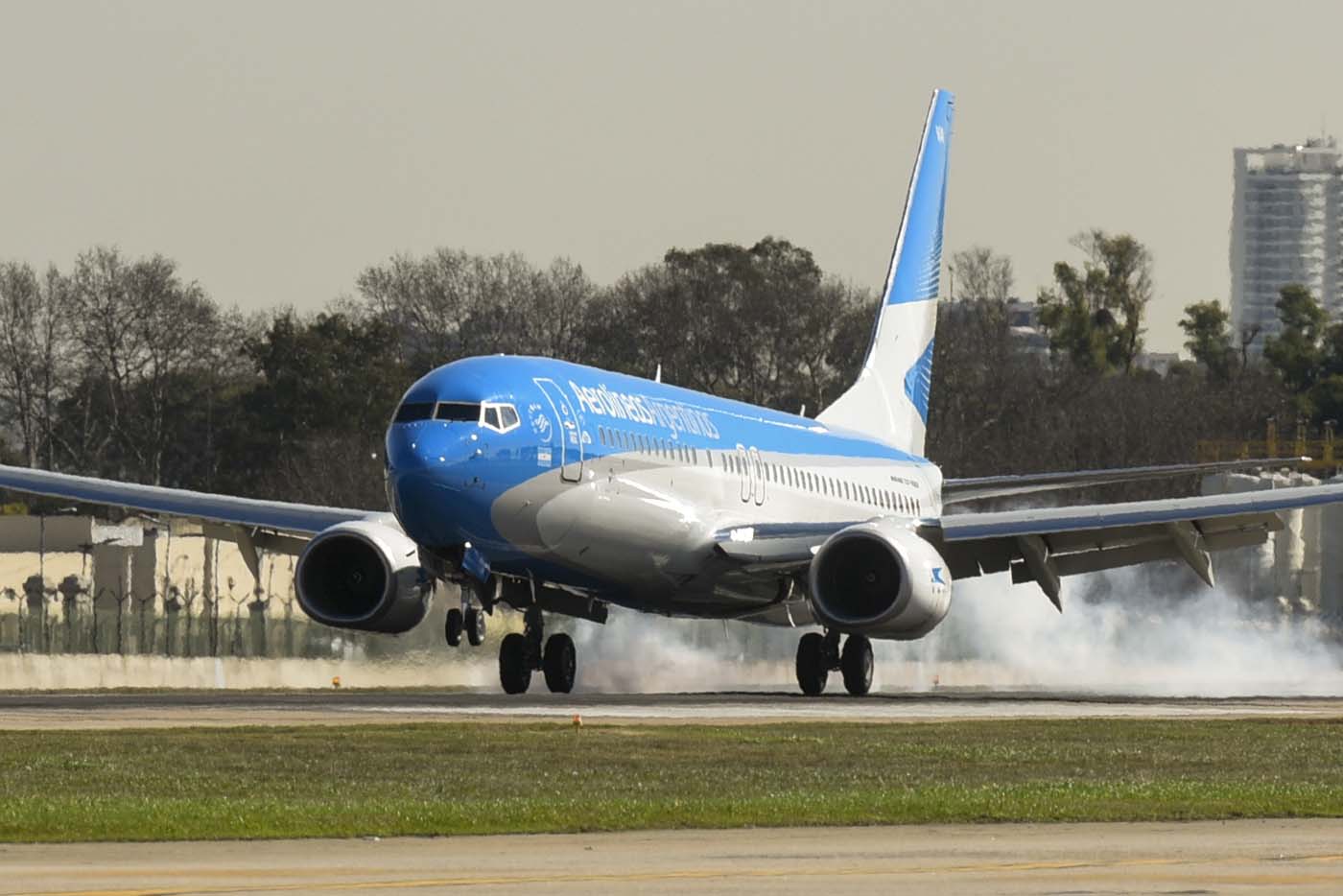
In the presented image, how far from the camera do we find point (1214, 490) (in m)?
73.0

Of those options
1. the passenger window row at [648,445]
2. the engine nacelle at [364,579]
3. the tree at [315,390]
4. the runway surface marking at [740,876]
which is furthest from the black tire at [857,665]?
the tree at [315,390]

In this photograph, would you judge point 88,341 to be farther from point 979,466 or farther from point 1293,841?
point 1293,841

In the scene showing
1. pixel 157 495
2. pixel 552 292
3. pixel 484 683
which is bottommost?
pixel 484 683

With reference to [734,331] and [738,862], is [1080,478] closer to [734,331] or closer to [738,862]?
[738,862]

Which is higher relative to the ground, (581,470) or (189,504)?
(581,470)

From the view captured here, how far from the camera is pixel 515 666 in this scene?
126 ft

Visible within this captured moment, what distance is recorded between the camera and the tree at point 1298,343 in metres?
129

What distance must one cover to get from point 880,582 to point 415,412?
732 cm

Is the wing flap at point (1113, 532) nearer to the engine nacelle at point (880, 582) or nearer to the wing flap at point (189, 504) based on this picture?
the engine nacelle at point (880, 582)

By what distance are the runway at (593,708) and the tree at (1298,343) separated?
85.7 meters

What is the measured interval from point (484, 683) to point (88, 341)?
212 feet

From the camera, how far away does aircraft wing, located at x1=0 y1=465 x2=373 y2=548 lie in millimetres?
39094

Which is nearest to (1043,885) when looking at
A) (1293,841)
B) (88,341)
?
(1293,841)

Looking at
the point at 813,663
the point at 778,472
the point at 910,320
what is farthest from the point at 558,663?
the point at 910,320
